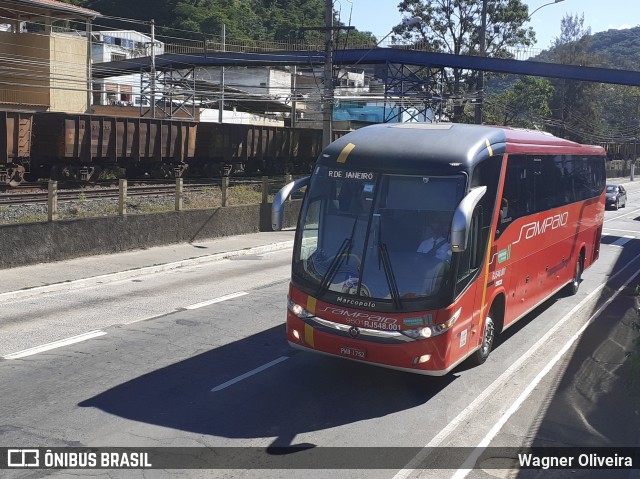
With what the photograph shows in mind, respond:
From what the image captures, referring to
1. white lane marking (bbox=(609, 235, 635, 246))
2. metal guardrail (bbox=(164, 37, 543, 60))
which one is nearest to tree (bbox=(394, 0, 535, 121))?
metal guardrail (bbox=(164, 37, 543, 60))

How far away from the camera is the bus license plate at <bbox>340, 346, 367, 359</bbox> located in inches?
348

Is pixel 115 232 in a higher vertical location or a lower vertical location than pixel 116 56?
lower

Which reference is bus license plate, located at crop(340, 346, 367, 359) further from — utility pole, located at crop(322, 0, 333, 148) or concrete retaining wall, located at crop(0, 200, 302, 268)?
utility pole, located at crop(322, 0, 333, 148)

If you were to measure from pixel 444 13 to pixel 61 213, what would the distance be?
2077 inches

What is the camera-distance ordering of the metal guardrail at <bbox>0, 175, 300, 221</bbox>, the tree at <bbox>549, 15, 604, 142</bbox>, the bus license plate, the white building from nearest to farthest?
the bus license plate, the metal guardrail at <bbox>0, 175, 300, 221</bbox>, the white building, the tree at <bbox>549, 15, 604, 142</bbox>

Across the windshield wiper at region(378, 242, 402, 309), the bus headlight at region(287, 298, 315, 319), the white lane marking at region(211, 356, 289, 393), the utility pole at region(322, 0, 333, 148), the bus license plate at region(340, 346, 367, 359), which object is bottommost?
the white lane marking at region(211, 356, 289, 393)

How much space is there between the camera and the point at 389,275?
870 cm

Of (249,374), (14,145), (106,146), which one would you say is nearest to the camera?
(249,374)

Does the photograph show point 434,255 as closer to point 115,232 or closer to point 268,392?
point 268,392

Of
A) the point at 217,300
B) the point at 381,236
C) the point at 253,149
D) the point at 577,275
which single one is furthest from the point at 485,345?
the point at 253,149

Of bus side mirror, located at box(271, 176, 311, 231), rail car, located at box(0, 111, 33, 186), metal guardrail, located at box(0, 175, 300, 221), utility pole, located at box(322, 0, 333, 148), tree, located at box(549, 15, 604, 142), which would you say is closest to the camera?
bus side mirror, located at box(271, 176, 311, 231)

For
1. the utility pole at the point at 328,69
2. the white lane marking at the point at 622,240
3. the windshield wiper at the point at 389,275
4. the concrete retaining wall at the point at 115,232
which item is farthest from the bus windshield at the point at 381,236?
the white lane marking at the point at 622,240

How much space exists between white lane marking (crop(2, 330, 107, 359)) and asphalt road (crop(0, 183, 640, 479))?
0.07 meters

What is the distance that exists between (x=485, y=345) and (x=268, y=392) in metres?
3.35
